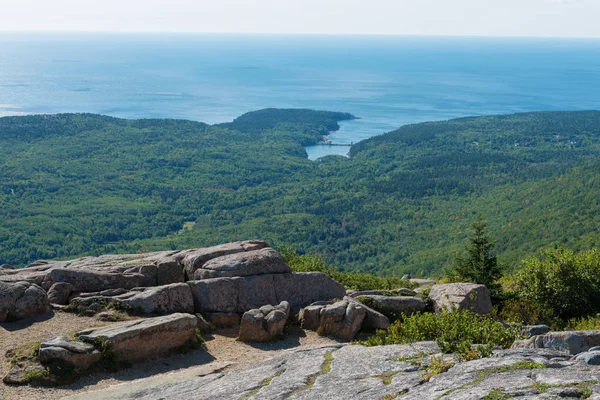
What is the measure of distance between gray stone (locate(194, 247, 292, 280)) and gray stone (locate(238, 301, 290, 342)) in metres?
2.86

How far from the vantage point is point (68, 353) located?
1923 cm

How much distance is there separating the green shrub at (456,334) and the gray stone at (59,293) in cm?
1269

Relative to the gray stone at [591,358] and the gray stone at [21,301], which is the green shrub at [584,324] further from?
the gray stone at [21,301]

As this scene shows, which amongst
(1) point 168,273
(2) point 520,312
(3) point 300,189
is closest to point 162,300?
(1) point 168,273

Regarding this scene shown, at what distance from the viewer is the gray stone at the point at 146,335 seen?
A: 20.1m

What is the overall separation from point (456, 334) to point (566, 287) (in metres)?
10.1

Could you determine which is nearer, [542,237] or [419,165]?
[542,237]

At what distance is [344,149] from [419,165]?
37.6 metres

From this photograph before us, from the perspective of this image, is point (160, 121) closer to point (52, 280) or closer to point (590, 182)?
point (590, 182)

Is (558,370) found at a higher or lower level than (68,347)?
higher

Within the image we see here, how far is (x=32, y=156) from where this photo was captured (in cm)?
12912

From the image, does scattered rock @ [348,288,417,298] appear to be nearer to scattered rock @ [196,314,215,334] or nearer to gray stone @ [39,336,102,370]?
scattered rock @ [196,314,215,334]

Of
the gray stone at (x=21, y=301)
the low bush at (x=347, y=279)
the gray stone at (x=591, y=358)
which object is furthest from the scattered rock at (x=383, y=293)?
the gray stone at (x=591, y=358)

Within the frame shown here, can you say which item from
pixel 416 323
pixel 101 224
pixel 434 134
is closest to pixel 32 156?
pixel 101 224
